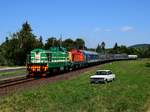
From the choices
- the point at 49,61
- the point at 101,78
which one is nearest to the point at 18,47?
the point at 49,61

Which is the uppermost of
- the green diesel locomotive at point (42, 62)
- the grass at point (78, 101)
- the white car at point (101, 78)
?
the green diesel locomotive at point (42, 62)

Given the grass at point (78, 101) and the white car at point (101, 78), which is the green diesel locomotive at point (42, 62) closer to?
the white car at point (101, 78)

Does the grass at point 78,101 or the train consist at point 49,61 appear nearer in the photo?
the grass at point 78,101

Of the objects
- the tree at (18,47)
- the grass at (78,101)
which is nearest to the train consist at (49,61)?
the grass at (78,101)

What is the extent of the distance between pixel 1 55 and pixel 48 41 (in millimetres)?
45507

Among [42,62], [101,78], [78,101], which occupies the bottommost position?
[78,101]

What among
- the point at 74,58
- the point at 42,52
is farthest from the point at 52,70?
the point at 74,58

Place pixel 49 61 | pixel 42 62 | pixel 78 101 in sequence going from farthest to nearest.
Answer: pixel 49 61, pixel 42 62, pixel 78 101

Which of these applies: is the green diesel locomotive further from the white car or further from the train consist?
the white car

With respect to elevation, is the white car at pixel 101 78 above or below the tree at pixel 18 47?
below

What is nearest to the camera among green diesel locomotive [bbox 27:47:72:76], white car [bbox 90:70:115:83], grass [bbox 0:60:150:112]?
grass [bbox 0:60:150:112]

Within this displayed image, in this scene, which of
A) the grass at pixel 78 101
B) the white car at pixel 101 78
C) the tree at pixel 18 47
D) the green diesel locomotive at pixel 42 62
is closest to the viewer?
the grass at pixel 78 101

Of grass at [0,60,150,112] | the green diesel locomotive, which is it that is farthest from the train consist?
grass at [0,60,150,112]

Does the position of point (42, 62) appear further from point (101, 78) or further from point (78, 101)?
point (78, 101)
